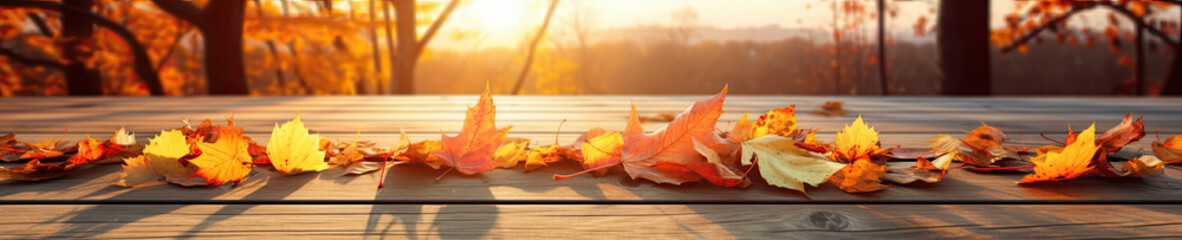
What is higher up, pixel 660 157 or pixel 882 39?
pixel 882 39

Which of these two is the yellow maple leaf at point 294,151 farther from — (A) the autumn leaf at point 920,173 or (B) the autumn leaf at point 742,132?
(A) the autumn leaf at point 920,173

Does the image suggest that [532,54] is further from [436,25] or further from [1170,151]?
[1170,151]

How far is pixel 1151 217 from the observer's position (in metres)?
0.59

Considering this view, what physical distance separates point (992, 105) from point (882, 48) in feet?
15.2

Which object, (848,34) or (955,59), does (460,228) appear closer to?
(955,59)

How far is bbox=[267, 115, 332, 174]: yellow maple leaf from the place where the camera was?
73 centimetres

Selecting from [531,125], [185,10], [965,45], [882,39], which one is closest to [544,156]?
[531,125]

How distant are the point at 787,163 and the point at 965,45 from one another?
4021mm

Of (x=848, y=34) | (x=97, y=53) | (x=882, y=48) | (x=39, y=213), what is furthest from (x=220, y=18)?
(x=848, y=34)

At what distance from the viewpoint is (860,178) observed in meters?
0.69

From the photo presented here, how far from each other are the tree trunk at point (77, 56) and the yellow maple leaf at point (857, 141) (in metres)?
8.27

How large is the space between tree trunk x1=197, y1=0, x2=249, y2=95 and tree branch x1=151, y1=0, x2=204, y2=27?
0.06 metres

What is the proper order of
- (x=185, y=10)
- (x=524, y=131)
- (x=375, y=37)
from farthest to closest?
(x=375, y=37) → (x=185, y=10) → (x=524, y=131)

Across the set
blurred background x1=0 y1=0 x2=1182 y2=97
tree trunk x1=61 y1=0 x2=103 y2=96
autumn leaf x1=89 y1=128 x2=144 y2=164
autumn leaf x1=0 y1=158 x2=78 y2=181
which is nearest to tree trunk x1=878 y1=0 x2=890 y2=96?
blurred background x1=0 y1=0 x2=1182 y2=97
